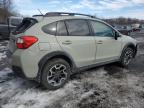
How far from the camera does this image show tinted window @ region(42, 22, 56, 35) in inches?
154

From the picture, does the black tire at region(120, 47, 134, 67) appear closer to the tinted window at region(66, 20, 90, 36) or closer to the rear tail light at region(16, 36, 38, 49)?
the tinted window at region(66, 20, 90, 36)

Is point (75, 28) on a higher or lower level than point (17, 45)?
higher

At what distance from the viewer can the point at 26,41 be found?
3625 mm

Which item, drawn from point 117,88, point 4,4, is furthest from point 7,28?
point 4,4

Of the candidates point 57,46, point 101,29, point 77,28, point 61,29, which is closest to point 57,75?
point 57,46

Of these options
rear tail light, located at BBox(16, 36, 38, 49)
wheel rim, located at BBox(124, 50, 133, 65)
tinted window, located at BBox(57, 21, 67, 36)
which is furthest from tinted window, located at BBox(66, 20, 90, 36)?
wheel rim, located at BBox(124, 50, 133, 65)

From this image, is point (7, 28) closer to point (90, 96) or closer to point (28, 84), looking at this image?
point (28, 84)

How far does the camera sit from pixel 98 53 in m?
4.86

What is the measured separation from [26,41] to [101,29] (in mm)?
2272

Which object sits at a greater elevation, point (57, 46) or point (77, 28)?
point (77, 28)

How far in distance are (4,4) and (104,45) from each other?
63.8 metres

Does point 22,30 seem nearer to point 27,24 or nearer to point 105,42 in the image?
point 27,24

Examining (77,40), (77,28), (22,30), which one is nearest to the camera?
(22,30)

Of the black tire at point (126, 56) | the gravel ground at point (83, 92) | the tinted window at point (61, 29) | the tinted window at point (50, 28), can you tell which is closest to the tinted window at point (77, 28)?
the tinted window at point (61, 29)
